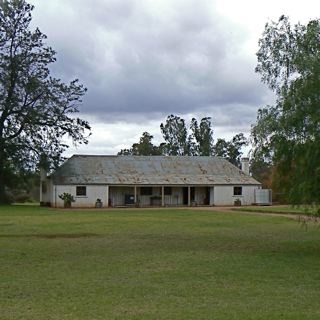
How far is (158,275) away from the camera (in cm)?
1487

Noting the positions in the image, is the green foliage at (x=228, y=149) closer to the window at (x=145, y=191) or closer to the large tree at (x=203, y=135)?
the large tree at (x=203, y=135)

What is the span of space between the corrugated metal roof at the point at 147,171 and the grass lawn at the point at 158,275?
117 feet

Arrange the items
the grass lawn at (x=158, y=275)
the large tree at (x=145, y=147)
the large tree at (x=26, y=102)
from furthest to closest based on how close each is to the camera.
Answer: the large tree at (x=145, y=147)
the large tree at (x=26, y=102)
the grass lawn at (x=158, y=275)

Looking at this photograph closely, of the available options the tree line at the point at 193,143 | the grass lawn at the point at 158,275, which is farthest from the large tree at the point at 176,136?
the grass lawn at the point at 158,275

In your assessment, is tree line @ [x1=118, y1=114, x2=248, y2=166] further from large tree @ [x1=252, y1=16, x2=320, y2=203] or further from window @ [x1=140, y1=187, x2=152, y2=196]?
large tree @ [x1=252, y1=16, x2=320, y2=203]

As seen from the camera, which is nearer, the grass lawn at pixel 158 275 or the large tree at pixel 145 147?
the grass lawn at pixel 158 275

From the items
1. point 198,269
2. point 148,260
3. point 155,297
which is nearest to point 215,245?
point 148,260

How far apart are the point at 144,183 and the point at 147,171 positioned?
11.4ft

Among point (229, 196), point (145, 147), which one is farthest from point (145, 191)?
point (145, 147)

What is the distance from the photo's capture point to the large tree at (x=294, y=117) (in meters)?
18.1

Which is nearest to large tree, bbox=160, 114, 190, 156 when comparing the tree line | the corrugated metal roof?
the tree line

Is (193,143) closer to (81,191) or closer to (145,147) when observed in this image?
(145,147)

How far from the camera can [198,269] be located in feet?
52.4

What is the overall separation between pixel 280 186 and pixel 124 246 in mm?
5588
